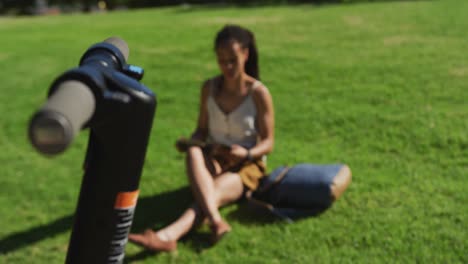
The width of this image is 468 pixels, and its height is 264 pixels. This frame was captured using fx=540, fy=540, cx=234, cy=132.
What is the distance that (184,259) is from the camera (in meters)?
3.68

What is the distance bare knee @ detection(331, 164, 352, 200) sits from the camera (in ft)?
13.5

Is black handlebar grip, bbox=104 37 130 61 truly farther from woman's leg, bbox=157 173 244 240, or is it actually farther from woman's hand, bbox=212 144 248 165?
woman's hand, bbox=212 144 248 165

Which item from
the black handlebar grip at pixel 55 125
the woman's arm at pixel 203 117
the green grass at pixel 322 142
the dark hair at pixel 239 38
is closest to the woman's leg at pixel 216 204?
the green grass at pixel 322 142

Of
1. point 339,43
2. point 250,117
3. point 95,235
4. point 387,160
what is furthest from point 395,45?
point 95,235

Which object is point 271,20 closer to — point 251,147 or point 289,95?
point 289,95

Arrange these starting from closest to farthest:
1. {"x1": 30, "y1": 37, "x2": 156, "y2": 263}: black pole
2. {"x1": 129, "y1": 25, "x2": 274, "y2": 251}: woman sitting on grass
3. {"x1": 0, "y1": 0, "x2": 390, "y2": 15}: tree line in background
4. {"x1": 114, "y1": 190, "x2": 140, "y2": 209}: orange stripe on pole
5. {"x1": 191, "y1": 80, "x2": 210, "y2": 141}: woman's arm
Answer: {"x1": 30, "y1": 37, "x2": 156, "y2": 263}: black pole, {"x1": 114, "y1": 190, "x2": 140, "y2": 209}: orange stripe on pole, {"x1": 129, "y1": 25, "x2": 274, "y2": 251}: woman sitting on grass, {"x1": 191, "y1": 80, "x2": 210, "y2": 141}: woman's arm, {"x1": 0, "y1": 0, "x2": 390, "y2": 15}: tree line in background

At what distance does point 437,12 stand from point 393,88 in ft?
20.1

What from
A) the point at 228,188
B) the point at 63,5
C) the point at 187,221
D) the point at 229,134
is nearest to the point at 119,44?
the point at 187,221

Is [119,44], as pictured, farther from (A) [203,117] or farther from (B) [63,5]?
(B) [63,5]

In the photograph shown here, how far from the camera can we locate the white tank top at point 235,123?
443 cm

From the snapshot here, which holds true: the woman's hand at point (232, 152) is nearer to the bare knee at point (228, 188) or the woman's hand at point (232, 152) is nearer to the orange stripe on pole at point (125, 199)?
the bare knee at point (228, 188)

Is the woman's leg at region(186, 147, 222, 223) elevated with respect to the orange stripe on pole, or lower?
lower

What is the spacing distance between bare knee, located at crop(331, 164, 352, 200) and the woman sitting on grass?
0.59m

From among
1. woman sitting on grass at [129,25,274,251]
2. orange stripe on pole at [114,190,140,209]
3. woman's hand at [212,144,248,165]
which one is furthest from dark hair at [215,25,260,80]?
orange stripe on pole at [114,190,140,209]
